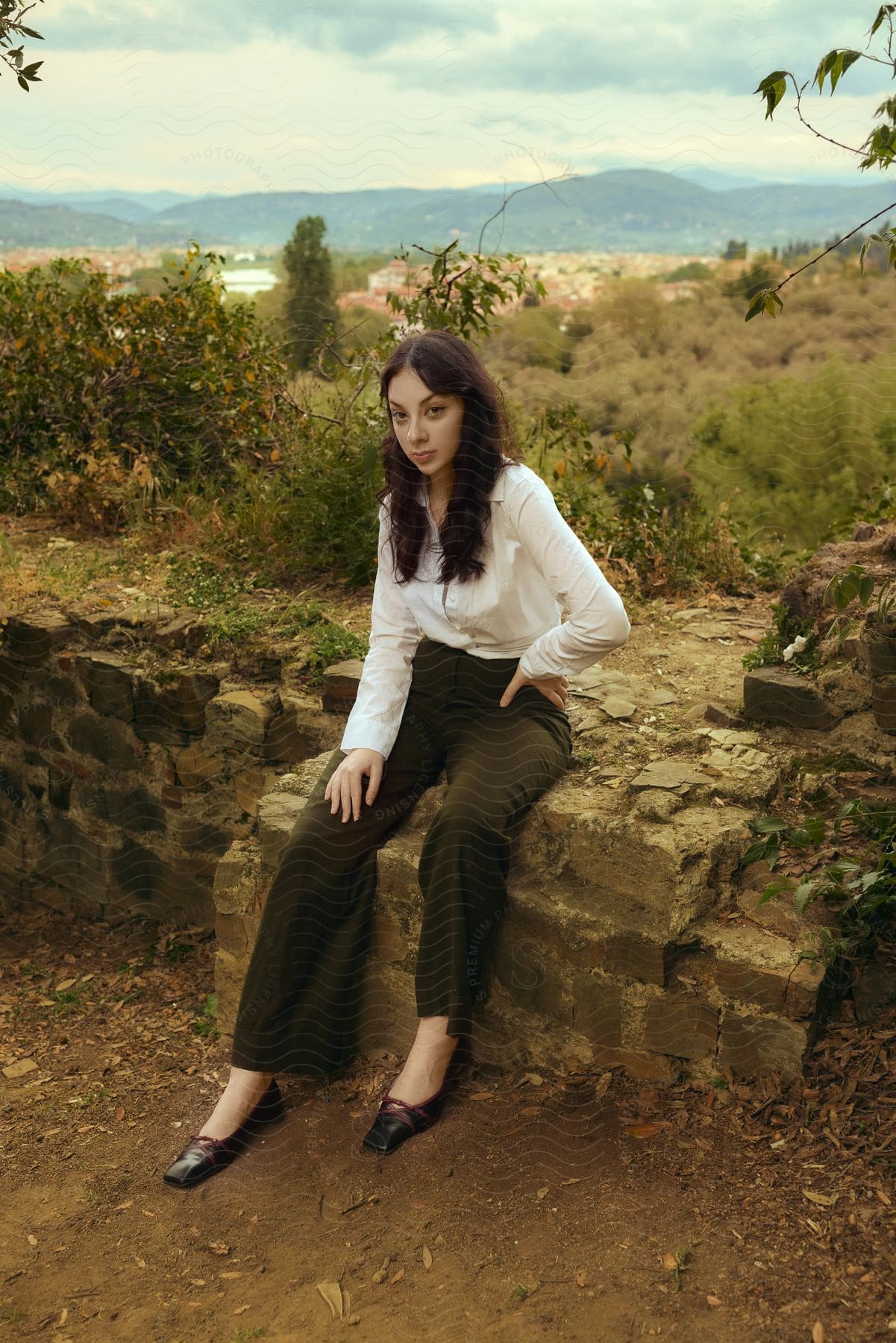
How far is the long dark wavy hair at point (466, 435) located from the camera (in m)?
2.67

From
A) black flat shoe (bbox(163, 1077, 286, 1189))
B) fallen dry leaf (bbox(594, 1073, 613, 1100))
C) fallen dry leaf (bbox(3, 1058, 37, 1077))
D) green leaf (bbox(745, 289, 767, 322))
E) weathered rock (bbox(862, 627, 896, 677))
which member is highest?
green leaf (bbox(745, 289, 767, 322))

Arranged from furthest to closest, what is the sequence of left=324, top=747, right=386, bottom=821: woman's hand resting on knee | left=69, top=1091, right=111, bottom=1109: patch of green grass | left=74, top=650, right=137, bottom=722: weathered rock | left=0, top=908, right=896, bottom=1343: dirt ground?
left=74, top=650, right=137, bottom=722: weathered rock < left=69, top=1091, right=111, bottom=1109: patch of green grass < left=324, top=747, right=386, bottom=821: woman's hand resting on knee < left=0, top=908, right=896, bottom=1343: dirt ground

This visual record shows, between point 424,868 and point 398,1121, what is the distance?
A: 568mm

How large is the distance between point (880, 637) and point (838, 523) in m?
1.70

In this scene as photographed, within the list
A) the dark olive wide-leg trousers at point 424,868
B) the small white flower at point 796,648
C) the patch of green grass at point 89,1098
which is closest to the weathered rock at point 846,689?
the small white flower at point 796,648

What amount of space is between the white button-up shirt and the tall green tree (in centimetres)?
322

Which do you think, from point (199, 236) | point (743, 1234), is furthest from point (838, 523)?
point (199, 236)

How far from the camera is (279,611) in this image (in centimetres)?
457

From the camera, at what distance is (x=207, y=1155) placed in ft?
8.70

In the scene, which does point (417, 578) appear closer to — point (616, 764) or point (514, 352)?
point (616, 764)

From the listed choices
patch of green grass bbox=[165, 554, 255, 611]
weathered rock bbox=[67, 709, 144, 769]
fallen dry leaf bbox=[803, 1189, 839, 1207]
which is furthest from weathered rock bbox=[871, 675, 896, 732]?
weathered rock bbox=[67, 709, 144, 769]

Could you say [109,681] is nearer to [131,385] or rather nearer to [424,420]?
[131,385]

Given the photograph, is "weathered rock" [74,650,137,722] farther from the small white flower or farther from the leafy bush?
the small white flower

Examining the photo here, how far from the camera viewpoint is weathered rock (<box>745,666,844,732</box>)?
3174mm
